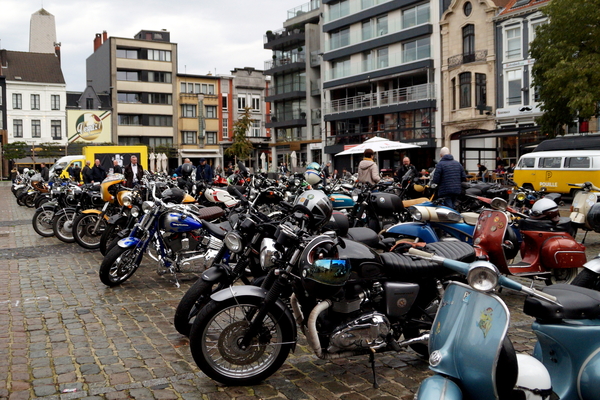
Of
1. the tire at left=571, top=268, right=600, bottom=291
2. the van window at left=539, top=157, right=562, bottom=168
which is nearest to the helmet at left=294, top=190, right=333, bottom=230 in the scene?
the tire at left=571, top=268, right=600, bottom=291

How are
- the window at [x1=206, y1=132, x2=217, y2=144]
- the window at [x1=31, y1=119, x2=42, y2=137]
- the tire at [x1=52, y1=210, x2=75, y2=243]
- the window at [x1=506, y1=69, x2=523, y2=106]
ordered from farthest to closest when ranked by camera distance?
1. the window at [x1=206, y1=132, x2=217, y2=144]
2. the window at [x1=31, y1=119, x2=42, y2=137]
3. the window at [x1=506, y1=69, x2=523, y2=106]
4. the tire at [x1=52, y1=210, x2=75, y2=243]

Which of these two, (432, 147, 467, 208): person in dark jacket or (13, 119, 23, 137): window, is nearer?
(432, 147, 467, 208): person in dark jacket

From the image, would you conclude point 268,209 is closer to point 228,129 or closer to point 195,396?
point 195,396

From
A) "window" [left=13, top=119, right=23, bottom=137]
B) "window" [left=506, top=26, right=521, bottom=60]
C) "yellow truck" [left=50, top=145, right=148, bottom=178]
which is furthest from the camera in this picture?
"window" [left=13, top=119, right=23, bottom=137]

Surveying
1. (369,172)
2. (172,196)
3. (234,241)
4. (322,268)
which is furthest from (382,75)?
(322,268)

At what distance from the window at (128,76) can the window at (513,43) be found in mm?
45245

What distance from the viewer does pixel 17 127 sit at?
6656 cm

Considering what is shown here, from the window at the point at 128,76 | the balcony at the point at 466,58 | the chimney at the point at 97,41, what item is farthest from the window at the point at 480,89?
the chimney at the point at 97,41

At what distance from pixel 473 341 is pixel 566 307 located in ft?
1.72

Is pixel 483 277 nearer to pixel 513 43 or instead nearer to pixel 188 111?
pixel 513 43

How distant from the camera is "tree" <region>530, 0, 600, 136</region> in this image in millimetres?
23250

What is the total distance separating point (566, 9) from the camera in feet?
77.0

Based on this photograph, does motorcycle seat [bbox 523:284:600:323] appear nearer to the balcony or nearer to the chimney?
the balcony

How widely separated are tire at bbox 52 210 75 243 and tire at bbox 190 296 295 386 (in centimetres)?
902
